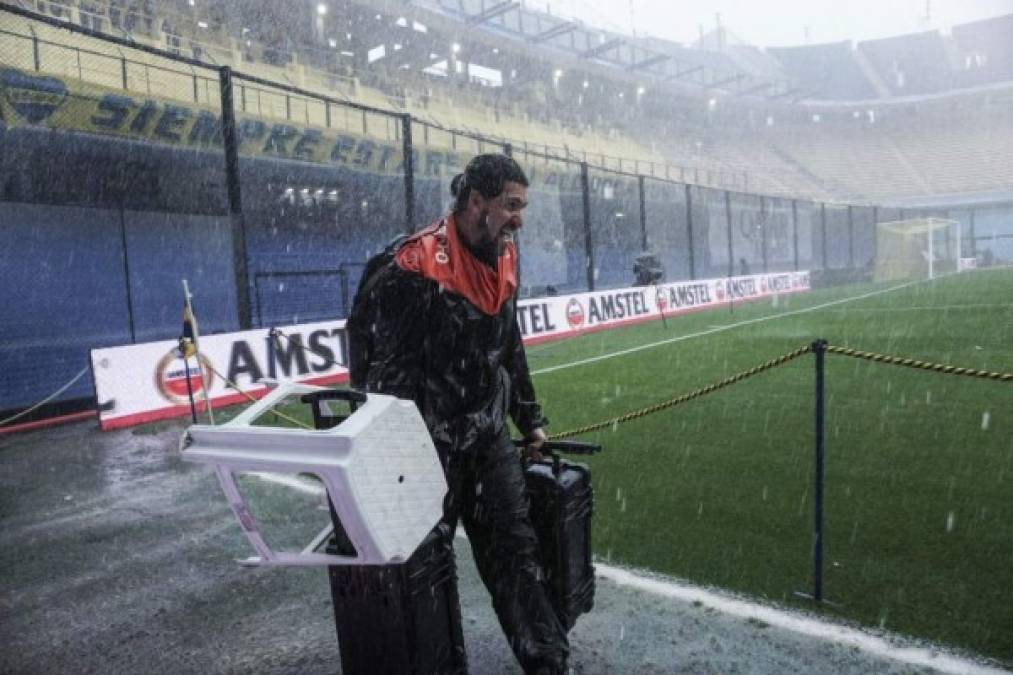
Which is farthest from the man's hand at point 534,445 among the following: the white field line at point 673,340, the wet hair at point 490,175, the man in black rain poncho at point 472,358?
the white field line at point 673,340

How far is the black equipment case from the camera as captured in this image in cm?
222

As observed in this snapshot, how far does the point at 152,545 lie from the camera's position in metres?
4.70

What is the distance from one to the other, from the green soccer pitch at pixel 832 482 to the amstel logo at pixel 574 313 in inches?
234

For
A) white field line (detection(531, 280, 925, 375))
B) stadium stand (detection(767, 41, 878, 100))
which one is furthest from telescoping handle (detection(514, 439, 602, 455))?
stadium stand (detection(767, 41, 878, 100))

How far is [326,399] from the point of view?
88.2 inches

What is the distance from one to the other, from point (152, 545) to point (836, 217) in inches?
2238

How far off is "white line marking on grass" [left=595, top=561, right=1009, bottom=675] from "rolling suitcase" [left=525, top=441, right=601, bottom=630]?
88 centimetres

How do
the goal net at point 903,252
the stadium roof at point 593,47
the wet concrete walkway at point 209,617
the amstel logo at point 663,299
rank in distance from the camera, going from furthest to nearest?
the goal net at point 903,252, the stadium roof at point 593,47, the amstel logo at point 663,299, the wet concrete walkway at point 209,617

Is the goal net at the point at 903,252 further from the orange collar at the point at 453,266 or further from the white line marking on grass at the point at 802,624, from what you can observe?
the orange collar at the point at 453,266

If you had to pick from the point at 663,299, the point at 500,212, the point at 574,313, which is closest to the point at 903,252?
the point at 663,299

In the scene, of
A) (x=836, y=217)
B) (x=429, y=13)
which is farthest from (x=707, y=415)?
(x=836, y=217)

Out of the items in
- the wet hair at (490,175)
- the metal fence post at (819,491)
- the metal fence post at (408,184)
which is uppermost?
the metal fence post at (408,184)

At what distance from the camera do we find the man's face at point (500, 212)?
8.00 feet

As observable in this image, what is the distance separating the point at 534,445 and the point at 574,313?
15685 millimetres
